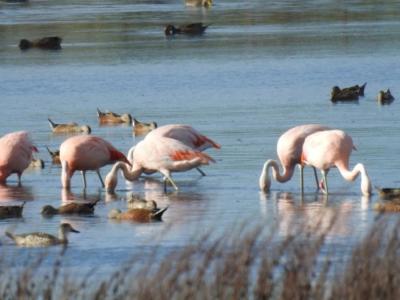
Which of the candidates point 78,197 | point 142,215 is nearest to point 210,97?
point 78,197

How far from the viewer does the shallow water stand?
16.1m

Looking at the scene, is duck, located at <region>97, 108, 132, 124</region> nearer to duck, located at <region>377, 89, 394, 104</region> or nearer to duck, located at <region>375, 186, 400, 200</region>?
duck, located at <region>377, 89, 394, 104</region>

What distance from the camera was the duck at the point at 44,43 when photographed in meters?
46.7

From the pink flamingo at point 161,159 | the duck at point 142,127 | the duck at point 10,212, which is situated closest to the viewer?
the duck at point 10,212

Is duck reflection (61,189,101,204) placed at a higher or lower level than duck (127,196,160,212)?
lower

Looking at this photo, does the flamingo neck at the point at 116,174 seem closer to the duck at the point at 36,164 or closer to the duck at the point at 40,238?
the duck at the point at 36,164

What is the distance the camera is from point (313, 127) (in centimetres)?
1906

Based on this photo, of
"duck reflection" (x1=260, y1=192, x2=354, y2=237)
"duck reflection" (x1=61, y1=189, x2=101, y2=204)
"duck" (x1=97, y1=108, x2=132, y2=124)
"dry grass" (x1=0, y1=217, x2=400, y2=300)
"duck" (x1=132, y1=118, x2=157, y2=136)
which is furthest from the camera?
"duck" (x1=97, y1=108, x2=132, y2=124)

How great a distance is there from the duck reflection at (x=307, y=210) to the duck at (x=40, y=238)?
2083 mm

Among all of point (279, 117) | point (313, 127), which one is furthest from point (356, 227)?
point (279, 117)

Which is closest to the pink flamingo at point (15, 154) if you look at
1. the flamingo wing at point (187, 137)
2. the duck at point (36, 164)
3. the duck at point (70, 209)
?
the duck at point (36, 164)

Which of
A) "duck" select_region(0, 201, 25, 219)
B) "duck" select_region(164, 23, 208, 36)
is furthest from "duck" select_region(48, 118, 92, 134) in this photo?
"duck" select_region(164, 23, 208, 36)

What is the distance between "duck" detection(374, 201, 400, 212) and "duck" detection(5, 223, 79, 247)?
129 inches

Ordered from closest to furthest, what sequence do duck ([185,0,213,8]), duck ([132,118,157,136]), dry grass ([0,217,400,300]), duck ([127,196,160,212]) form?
dry grass ([0,217,400,300]), duck ([127,196,160,212]), duck ([132,118,157,136]), duck ([185,0,213,8])
